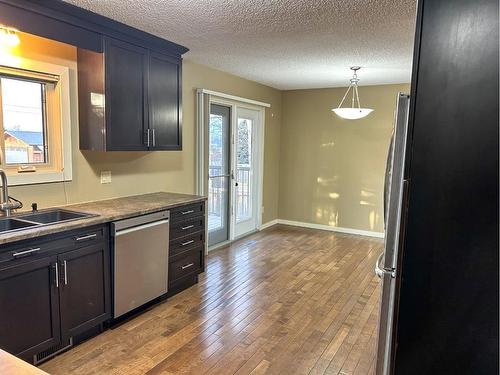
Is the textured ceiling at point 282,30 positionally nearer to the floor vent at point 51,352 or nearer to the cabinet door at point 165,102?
the cabinet door at point 165,102

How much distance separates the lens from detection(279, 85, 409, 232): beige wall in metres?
5.72

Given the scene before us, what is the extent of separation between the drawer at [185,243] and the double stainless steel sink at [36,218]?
0.90 metres

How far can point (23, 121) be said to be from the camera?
9.18ft

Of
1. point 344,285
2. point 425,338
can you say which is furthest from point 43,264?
point 344,285

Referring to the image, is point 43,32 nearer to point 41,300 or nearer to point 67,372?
point 41,300

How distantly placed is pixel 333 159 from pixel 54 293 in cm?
474

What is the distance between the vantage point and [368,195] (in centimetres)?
588

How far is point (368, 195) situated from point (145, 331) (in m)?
4.24

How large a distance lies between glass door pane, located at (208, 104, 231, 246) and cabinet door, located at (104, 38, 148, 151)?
1.55 metres

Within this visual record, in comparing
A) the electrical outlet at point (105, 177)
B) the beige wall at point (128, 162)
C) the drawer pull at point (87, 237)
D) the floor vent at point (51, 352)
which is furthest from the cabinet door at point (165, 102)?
the floor vent at point (51, 352)

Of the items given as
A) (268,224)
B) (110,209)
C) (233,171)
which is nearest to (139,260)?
(110,209)

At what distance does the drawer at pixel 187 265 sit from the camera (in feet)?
11.1

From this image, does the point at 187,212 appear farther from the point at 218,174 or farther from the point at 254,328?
the point at 218,174

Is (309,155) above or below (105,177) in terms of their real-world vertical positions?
above
